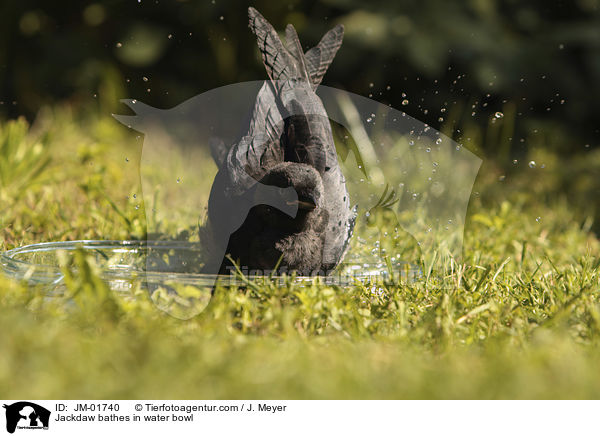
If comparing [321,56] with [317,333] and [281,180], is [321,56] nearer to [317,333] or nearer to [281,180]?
[281,180]

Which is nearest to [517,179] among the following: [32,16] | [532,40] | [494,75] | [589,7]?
[494,75]

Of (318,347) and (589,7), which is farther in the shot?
(589,7)

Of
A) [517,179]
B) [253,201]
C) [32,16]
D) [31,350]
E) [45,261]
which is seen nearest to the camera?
[31,350]

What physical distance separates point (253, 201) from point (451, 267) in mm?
760

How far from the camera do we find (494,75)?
4383mm

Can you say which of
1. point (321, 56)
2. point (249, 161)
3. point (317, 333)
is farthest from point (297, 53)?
point (317, 333)

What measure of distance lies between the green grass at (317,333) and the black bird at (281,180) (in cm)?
19

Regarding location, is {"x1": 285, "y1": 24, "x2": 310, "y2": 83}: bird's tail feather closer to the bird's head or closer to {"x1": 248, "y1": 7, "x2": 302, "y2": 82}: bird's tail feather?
{"x1": 248, "y1": 7, "x2": 302, "y2": 82}: bird's tail feather

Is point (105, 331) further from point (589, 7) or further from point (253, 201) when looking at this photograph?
point (589, 7)

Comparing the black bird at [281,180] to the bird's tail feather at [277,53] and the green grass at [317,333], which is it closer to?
the bird's tail feather at [277,53]
